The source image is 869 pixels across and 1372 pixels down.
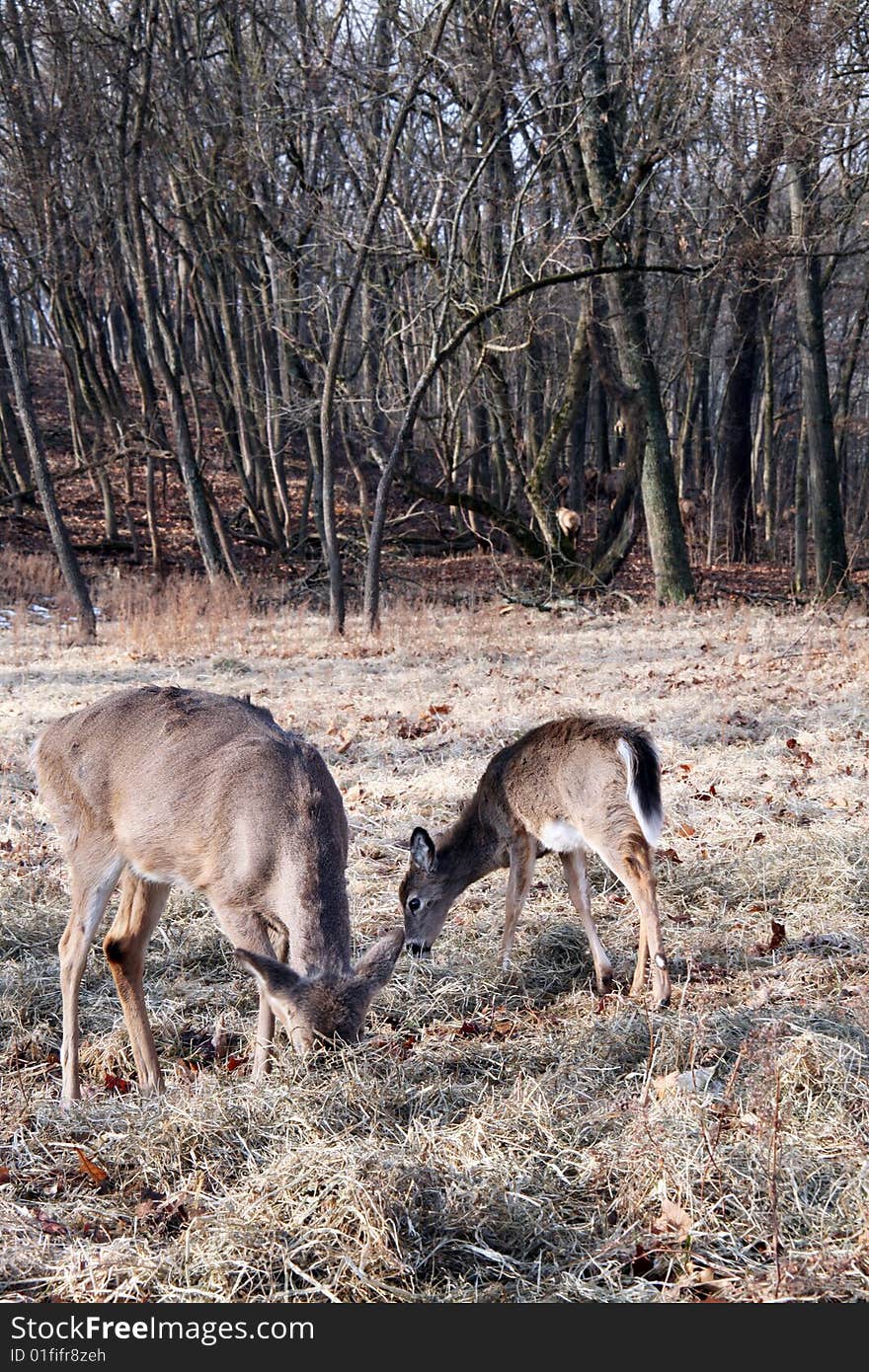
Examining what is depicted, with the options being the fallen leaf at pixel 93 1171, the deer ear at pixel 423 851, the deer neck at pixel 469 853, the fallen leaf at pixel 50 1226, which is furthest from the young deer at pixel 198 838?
the deer neck at pixel 469 853

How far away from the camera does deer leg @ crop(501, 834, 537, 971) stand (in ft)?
19.6

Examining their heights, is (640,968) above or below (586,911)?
below

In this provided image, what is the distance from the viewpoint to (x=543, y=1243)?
11.5 ft

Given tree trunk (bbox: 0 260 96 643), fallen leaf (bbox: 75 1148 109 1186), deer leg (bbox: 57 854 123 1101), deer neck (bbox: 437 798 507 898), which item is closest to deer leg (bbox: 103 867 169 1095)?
deer leg (bbox: 57 854 123 1101)

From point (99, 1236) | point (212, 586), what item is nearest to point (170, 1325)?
point (99, 1236)

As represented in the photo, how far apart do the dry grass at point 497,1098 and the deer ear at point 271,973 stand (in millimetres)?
284

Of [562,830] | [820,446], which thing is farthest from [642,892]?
[820,446]

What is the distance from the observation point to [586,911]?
229 inches

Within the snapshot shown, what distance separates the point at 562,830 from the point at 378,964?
2.05 m

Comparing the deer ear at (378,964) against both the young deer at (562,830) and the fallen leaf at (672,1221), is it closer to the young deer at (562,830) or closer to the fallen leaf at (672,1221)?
the fallen leaf at (672,1221)

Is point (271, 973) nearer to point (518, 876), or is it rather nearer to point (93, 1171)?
point (93, 1171)

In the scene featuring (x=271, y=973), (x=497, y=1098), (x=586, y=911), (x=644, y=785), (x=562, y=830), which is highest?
(x=644, y=785)

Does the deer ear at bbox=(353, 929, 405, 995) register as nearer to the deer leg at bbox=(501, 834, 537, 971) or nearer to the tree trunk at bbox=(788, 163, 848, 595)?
the deer leg at bbox=(501, 834, 537, 971)

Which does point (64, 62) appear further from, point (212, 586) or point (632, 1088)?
point (632, 1088)
